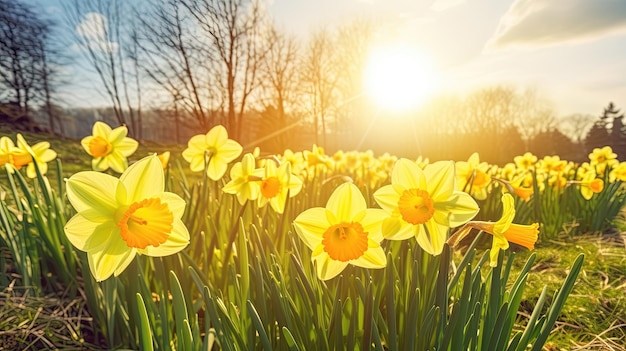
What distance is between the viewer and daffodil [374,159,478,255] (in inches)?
40.2

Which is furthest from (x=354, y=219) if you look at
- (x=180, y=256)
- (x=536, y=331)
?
(x=180, y=256)

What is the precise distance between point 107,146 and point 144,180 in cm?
132

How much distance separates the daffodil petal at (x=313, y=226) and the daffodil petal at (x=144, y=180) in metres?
0.33

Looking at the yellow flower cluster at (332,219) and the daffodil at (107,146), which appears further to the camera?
the daffodil at (107,146)

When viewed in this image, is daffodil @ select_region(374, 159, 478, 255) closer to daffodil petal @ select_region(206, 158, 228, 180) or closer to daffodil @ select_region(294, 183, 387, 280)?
daffodil @ select_region(294, 183, 387, 280)

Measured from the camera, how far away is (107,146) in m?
2.14

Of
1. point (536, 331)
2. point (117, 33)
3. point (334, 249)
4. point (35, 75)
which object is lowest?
point (536, 331)

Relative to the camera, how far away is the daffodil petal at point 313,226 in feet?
3.35

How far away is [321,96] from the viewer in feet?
64.7

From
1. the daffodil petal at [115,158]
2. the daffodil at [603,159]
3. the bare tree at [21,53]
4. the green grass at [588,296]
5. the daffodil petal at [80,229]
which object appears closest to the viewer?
the daffodil petal at [80,229]

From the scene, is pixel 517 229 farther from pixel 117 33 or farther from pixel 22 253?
pixel 117 33

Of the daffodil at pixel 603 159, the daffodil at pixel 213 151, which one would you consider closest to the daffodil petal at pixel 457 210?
the daffodil at pixel 213 151

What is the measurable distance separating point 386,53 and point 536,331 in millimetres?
20708

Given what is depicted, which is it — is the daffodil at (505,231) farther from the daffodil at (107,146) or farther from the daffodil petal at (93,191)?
the daffodil at (107,146)
